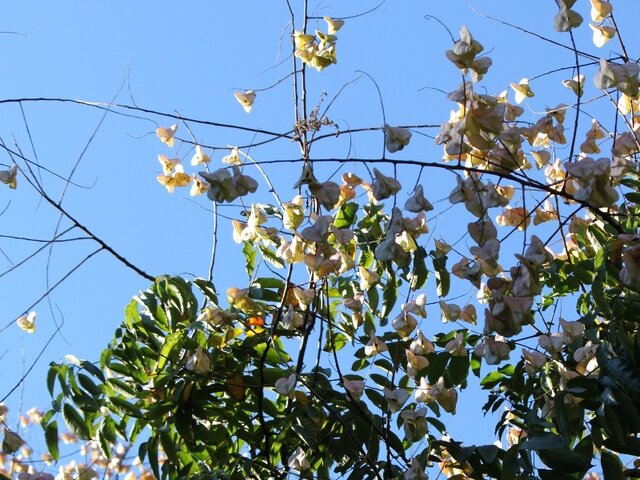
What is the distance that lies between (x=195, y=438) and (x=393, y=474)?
16.5 inches

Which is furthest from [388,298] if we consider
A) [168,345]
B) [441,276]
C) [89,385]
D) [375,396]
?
[89,385]

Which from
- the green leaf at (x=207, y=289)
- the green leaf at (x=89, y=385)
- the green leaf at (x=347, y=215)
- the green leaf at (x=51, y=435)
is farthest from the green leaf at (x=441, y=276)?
the green leaf at (x=51, y=435)

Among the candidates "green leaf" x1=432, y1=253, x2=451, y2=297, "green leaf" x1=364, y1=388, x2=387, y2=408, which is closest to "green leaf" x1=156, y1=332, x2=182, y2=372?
"green leaf" x1=364, y1=388, x2=387, y2=408

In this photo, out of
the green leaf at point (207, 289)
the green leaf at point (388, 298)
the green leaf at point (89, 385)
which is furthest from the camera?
the green leaf at point (388, 298)

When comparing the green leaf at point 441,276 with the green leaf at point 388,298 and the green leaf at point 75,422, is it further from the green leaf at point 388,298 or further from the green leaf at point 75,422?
the green leaf at point 75,422

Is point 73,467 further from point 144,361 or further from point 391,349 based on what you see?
point 391,349

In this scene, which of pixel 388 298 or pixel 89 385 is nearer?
pixel 89 385

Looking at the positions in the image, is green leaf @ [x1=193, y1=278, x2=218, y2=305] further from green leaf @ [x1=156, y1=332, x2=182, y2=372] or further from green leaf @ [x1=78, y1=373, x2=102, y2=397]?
green leaf @ [x1=78, y1=373, x2=102, y2=397]

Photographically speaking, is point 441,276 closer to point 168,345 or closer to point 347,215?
point 347,215

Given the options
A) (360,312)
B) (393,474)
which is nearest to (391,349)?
(360,312)

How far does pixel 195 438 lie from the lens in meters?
2.03

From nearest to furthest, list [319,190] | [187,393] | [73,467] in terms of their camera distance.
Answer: [319,190], [187,393], [73,467]

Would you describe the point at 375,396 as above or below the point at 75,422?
above

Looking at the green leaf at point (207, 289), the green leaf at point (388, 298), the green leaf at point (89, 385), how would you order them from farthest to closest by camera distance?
the green leaf at point (388, 298), the green leaf at point (207, 289), the green leaf at point (89, 385)
